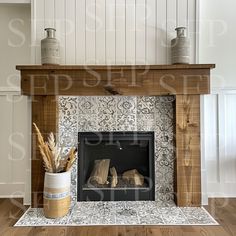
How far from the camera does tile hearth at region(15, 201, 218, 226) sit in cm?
181

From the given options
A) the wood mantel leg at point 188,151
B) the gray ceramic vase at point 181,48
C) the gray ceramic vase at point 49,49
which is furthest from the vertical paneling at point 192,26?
the gray ceramic vase at point 49,49

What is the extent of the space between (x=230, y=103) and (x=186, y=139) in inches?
27.8

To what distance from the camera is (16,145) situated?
2484 millimetres

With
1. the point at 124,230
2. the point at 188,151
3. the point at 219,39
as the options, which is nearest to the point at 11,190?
the point at 124,230

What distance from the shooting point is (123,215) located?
191 cm

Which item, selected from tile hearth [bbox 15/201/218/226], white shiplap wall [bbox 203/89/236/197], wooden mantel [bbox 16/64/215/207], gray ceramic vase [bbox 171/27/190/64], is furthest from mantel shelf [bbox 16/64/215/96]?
tile hearth [bbox 15/201/218/226]

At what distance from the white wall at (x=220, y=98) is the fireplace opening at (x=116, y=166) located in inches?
25.1

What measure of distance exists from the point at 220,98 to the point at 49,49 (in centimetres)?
165

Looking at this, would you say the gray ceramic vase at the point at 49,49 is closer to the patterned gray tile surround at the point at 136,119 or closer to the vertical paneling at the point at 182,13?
the patterned gray tile surround at the point at 136,119

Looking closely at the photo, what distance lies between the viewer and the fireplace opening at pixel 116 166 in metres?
2.20

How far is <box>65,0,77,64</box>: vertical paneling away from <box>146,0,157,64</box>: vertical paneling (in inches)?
25.6

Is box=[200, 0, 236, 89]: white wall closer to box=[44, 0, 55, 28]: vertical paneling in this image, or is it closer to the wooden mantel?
the wooden mantel

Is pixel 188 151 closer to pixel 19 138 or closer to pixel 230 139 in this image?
pixel 230 139

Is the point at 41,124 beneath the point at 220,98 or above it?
beneath
